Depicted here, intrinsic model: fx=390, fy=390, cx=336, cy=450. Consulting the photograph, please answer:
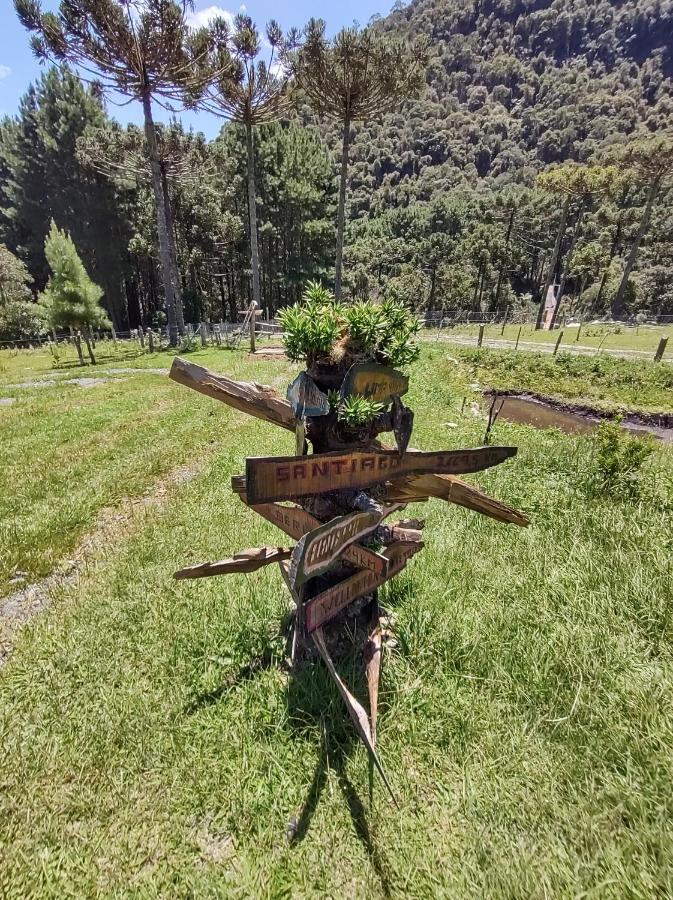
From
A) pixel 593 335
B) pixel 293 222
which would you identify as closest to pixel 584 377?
pixel 593 335

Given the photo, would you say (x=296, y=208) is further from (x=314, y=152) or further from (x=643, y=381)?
(x=643, y=381)

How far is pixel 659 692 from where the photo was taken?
7.98 ft

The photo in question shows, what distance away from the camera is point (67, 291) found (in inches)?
682

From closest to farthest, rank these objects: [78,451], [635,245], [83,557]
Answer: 1. [83,557]
2. [78,451]
3. [635,245]

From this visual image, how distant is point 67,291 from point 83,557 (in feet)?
58.5

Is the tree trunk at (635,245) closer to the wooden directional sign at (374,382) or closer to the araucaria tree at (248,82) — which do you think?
the araucaria tree at (248,82)

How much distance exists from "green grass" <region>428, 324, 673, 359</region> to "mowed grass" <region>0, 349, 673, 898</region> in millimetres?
26080

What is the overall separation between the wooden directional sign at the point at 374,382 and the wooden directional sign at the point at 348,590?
1.06 m

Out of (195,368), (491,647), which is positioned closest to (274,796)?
(491,647)

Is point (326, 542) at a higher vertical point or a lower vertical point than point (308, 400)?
lower

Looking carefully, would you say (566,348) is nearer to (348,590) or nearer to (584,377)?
(584,377)

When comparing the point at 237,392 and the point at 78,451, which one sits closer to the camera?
the point at 237,392

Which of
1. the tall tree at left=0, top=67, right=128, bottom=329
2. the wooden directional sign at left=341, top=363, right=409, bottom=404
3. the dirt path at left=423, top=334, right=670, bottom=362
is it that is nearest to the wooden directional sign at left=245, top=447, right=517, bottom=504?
the wooden directional sign at left=341, top=363, right=409, bottom=404

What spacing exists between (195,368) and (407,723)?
8.27 feet
